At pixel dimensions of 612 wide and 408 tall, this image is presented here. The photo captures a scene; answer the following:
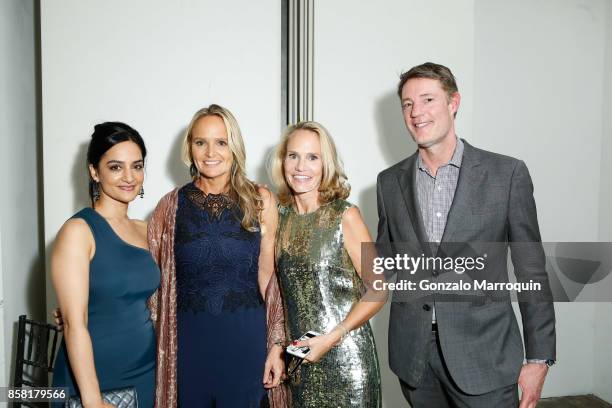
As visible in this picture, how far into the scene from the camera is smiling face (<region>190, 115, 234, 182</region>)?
79.7 inches

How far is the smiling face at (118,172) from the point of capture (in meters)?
1.91

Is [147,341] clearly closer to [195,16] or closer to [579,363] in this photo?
[195,16]

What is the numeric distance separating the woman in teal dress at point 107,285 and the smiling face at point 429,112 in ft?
3.60

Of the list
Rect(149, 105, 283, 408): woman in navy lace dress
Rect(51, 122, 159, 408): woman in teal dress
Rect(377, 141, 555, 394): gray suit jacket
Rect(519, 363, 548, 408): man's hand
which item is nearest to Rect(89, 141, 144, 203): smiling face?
Rect(51, 122, 159, 408): woman in teal dress

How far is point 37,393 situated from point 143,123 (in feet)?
4.97

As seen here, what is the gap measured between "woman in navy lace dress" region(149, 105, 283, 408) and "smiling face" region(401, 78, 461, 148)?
726 mm

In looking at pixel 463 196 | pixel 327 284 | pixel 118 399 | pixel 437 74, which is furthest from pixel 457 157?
pixel 118 399

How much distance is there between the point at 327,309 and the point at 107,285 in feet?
2.74

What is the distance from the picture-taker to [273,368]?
2.04 meters

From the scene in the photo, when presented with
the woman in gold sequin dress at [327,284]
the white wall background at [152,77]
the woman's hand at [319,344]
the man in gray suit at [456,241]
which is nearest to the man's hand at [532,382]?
the man in gray suit at [456,241]

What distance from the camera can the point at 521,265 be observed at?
1.83 m

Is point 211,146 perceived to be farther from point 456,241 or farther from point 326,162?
point 456,241

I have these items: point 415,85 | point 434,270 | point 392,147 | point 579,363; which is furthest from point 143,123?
point 579,363

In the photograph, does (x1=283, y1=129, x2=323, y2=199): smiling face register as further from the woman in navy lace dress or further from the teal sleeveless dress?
the teal sleeveless dress
